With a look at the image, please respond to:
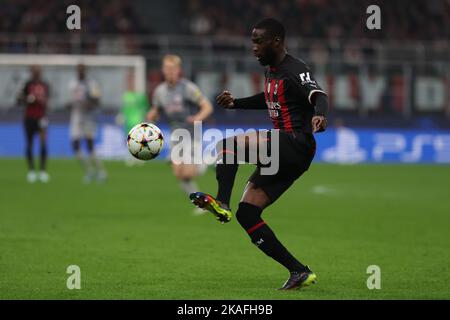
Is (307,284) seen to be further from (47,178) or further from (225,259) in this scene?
(47,178)

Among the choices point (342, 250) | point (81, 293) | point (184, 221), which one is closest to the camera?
point (81, 293)

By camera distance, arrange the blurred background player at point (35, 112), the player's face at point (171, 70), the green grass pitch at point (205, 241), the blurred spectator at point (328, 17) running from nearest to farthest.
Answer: the green grass pitch at point (205, 241) → the player's face at point (171, 70) → the blurred background player at point (35, 112) → the blurred spectator at point (328, 17)

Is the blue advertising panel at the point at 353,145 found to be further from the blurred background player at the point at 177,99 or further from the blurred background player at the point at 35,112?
the blurred background player at the point at 177,99

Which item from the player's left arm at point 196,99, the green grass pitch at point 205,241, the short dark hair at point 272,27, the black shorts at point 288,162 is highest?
the short dark hair at point 272,27

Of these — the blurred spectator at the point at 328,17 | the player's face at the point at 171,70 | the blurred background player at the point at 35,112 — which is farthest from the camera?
the blurred spectator at the point at 328,17

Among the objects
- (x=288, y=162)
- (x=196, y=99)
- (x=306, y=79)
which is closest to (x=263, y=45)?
(x=306, y=79)

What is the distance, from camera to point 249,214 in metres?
8.80

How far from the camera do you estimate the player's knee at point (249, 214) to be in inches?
346

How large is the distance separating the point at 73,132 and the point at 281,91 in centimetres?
1409

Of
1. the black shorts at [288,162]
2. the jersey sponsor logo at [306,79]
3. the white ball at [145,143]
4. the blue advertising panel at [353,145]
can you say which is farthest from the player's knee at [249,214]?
the blue advertising panel at [353,145]

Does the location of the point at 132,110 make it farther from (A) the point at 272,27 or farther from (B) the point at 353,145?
(A) the point at 272,27
